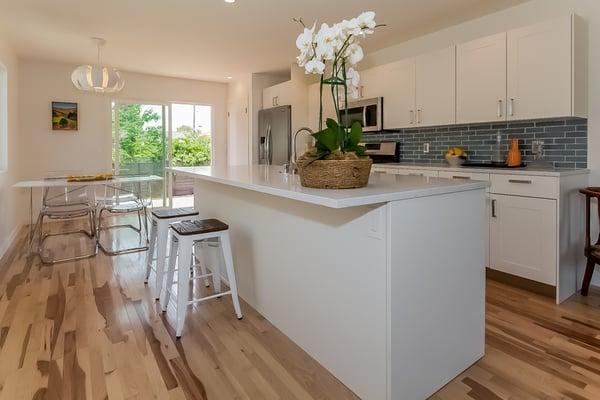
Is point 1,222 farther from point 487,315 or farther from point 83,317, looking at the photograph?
point 487,315

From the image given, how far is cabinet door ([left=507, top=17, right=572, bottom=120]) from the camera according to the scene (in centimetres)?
262

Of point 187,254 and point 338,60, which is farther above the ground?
point 338,60

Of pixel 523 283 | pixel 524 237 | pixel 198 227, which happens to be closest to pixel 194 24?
pixel 198 227

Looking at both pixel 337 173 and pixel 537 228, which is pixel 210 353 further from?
pixel 537 228

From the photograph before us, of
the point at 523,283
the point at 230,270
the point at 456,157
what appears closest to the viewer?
the point at 230,270

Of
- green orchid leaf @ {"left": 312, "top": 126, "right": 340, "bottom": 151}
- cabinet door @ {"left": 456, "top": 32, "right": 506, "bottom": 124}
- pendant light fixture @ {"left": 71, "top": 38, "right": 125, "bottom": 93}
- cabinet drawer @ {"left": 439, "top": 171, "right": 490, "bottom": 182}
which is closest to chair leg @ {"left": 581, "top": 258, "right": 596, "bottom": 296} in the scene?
cabinet drawer @ {"left": 439, "top": 171, "right": 490, "bottom": 182}

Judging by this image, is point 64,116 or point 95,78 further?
point 64,116

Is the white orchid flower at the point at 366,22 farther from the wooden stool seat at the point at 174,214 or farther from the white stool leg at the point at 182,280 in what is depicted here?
the wooden stool seat at the point at 174,214

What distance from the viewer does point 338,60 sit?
149 cm

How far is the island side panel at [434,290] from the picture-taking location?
1.42m

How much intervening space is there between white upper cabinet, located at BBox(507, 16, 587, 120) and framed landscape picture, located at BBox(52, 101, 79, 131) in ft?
18.6

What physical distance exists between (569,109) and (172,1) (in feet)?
10.5

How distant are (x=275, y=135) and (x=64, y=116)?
10.2 feet

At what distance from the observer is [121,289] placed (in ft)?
9.25
